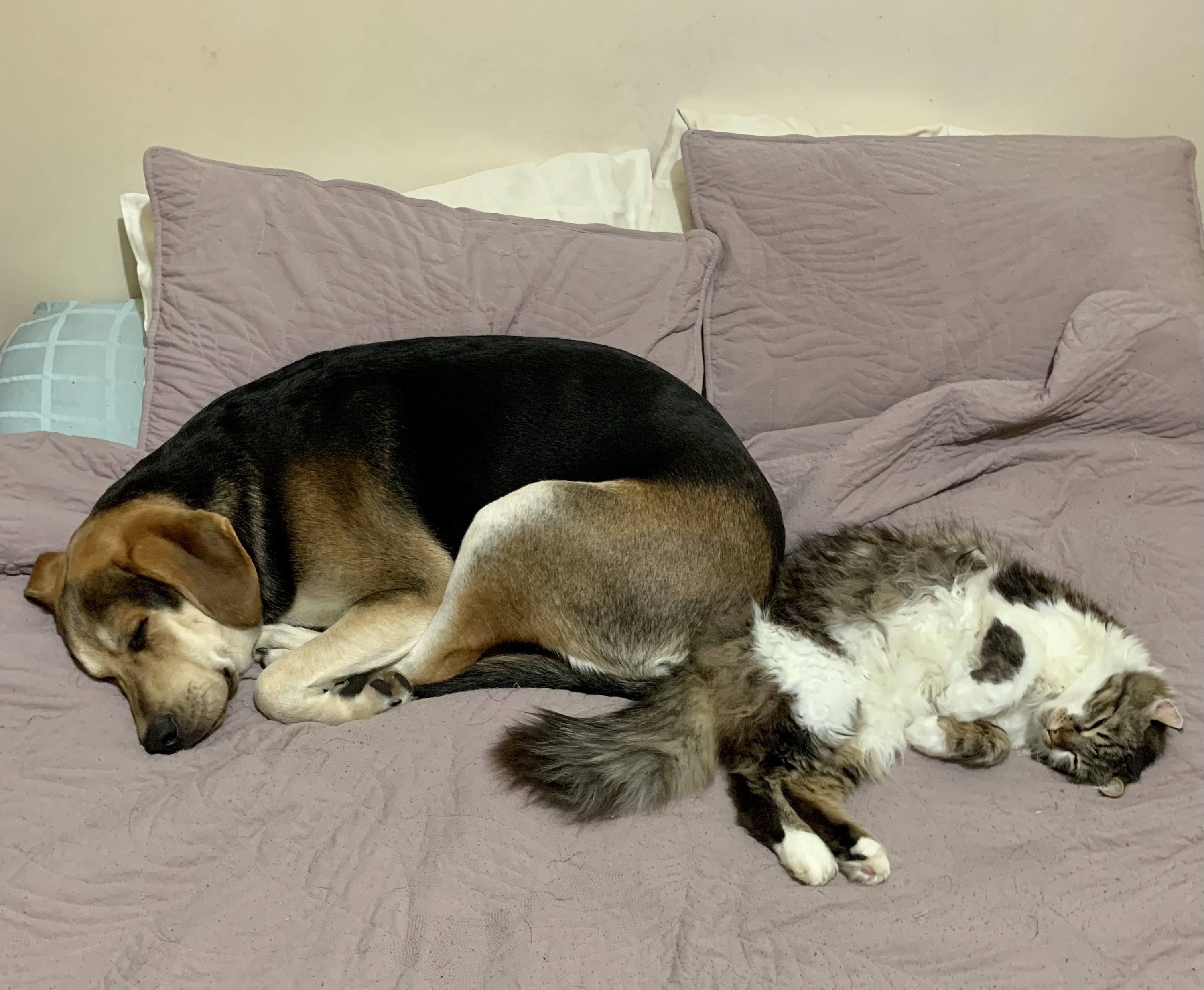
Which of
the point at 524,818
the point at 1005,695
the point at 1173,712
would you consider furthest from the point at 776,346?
the point at 524,818

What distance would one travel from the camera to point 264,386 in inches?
84.4

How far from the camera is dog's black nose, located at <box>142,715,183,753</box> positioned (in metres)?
1.78

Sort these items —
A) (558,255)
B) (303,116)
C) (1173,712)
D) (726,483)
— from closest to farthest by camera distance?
(1173,712) < (726,483) < (558,255) < (303,116)

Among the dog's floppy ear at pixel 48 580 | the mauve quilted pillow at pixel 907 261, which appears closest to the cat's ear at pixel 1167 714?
the mauve quilted pillow at pixel 907 261

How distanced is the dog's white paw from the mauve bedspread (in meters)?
0.12

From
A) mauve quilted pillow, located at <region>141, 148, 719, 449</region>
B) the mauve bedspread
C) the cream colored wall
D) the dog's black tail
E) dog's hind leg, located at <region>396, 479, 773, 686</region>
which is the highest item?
the cream colored wall

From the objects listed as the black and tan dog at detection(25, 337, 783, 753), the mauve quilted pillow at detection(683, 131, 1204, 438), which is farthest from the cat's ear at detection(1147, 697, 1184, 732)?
the mauve quilted pillow at detection(683, 131, 1204, 438)

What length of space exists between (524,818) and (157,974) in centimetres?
65

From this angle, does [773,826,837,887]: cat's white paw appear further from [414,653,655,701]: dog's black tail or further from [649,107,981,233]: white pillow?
[649,107,981,233]: white pillow

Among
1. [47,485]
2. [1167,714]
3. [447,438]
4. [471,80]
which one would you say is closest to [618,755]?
[447,438]

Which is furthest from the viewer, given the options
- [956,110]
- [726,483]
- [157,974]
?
[956,110]

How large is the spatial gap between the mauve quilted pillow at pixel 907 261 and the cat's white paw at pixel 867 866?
125cm

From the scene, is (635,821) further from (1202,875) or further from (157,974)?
(1202,875)

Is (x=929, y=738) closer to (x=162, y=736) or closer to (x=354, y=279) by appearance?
(x=162, y=736)
